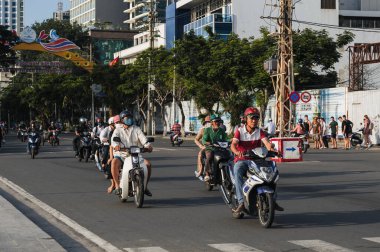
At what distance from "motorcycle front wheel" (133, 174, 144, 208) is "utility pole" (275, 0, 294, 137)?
806 inches

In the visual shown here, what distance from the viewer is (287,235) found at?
10.0 metres

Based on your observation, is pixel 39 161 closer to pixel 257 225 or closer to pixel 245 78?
pixel 257 225

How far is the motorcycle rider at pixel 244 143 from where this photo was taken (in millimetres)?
11312

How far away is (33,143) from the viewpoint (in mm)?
31000

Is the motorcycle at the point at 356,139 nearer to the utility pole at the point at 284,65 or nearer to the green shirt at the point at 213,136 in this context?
the utility pole at the point at 284,65

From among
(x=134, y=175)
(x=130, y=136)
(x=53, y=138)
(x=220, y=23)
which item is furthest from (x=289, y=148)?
(x=220, y=23)

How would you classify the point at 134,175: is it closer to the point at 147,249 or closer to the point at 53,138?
the point at 147,249

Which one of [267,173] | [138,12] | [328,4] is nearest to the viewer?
[267,173]

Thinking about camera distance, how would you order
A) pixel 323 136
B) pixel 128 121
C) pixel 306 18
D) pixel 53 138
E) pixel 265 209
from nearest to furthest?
pixel 265 209, pixel 128 121, pixel 323 136, pixel 53 138, pixel 306 18

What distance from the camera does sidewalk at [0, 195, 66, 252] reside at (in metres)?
8.92

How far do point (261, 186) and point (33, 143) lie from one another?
2161cm

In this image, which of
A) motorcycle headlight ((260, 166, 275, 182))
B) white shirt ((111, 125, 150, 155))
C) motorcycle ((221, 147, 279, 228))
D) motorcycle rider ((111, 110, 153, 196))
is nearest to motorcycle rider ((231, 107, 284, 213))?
motorcycle ((221, 147, 279, 228))

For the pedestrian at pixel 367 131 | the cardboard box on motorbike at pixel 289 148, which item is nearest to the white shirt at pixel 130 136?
the cardboard box on motorbike at pixel 289 148

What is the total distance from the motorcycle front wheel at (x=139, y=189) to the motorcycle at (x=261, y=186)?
2.47 m
